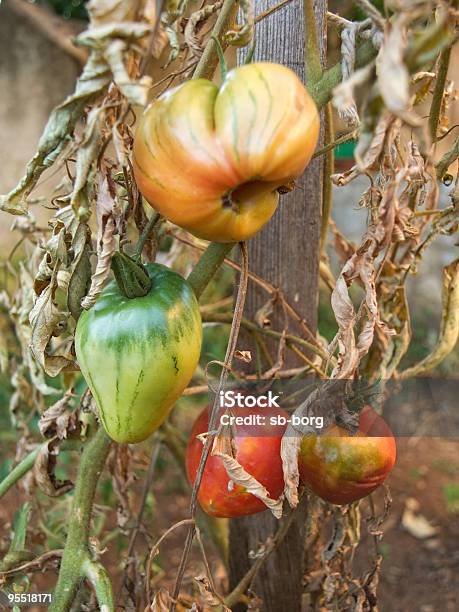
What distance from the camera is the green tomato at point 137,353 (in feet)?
1.93

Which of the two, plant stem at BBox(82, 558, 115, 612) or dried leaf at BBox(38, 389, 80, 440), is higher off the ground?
dried leaf at BBox(38, 389, 80, 440)

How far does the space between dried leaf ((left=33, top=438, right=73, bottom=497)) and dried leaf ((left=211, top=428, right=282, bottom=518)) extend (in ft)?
0.79

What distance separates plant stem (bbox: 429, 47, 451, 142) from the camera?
73cm

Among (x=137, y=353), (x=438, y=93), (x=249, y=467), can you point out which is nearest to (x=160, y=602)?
(x=249, y=467)

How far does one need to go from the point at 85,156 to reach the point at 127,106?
0.05m

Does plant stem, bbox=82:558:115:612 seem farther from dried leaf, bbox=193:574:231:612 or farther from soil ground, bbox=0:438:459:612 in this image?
soil ground, bbox=0:438:459:612

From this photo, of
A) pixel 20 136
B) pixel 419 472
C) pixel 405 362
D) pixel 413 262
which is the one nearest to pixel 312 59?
pixel 413 262

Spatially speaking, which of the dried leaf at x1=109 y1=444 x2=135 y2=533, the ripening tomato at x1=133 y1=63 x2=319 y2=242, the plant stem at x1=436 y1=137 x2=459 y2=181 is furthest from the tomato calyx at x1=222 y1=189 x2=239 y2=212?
the dried leaf at x1=109 y1=444 x2=135 y2=533

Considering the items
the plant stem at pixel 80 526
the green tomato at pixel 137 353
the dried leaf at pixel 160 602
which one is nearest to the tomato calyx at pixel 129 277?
the green tomato at pixel 137 353

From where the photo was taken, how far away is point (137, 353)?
587 mm

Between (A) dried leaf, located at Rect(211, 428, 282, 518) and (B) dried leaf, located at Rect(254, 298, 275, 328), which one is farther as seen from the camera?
(B) dried leaf, located at Rect(254, 298, 275, 328)

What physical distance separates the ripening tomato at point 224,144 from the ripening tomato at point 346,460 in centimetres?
28

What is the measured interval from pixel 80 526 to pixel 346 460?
11.7 inches

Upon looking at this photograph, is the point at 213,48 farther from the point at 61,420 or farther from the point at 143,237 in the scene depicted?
the point at 61,420
